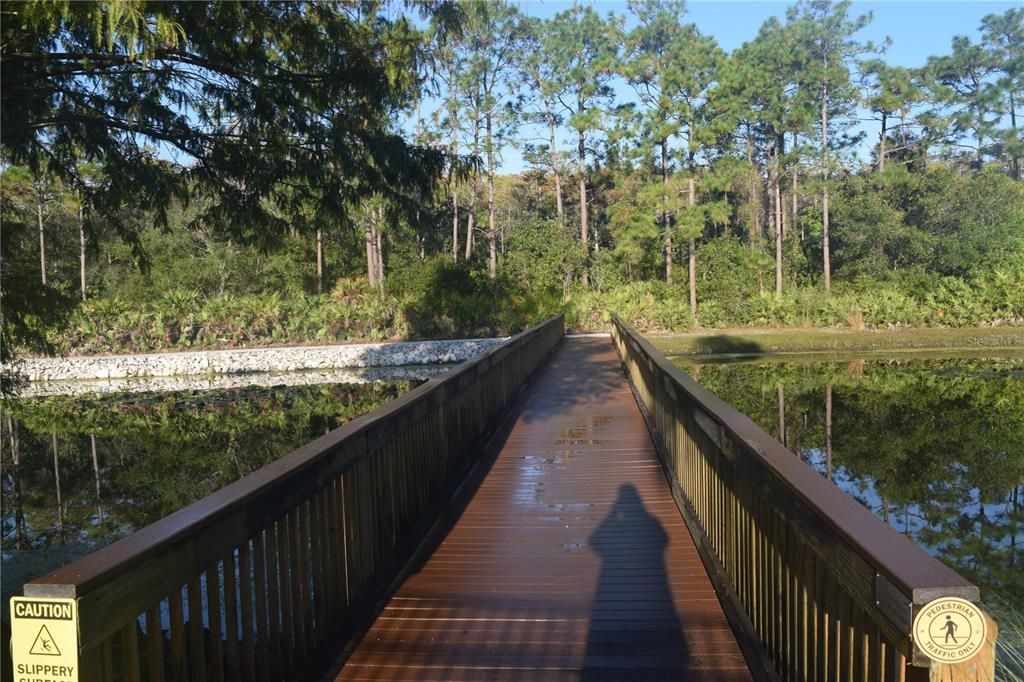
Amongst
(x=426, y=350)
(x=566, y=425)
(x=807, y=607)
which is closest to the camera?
(x=807, y=607)

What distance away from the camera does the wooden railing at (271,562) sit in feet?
6.50

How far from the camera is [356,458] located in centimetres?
377

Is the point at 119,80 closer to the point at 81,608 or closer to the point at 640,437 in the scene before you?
the point at 640,437

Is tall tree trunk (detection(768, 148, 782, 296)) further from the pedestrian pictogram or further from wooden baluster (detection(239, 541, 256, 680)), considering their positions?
the pedestrian pictogram

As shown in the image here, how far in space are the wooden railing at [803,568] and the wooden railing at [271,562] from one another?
5.77 feet

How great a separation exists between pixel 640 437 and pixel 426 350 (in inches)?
819

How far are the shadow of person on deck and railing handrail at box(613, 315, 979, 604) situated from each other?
996mm

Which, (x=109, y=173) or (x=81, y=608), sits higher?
(x=109, y=173)

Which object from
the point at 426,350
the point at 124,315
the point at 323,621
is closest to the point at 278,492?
the point at 323,621

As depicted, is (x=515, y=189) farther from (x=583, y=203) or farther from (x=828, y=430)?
(x=828, y=430)

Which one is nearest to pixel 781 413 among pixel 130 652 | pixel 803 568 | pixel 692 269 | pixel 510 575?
pixel 510 575

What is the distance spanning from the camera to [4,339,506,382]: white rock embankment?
94.6ft

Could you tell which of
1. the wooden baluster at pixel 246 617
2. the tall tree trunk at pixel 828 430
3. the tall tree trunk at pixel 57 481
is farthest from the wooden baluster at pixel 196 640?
the tall tree trunk at pixel 828 430

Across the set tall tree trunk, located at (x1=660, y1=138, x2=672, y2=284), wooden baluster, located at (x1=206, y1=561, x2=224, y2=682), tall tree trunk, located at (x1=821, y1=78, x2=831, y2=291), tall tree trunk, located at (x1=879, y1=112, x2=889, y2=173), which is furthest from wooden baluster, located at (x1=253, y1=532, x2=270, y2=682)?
tall tree trunk, located at (x1=879, y1=112, x2=889, y2=173)
